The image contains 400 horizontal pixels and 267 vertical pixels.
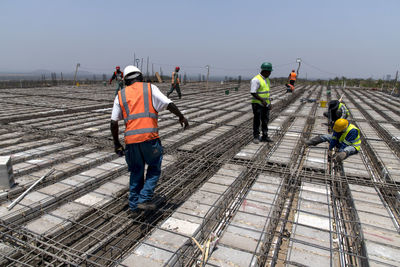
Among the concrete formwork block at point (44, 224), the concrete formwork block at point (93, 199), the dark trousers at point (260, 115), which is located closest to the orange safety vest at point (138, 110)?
the concrete formwork block at point (93, 199)

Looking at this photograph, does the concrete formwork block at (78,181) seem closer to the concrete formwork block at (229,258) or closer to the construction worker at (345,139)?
the concrete formwork block at (229,258)

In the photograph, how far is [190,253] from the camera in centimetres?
216

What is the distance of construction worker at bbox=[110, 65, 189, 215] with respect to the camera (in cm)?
247

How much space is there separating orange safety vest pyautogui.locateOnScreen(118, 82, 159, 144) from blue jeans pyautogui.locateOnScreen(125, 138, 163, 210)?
0.31 ft

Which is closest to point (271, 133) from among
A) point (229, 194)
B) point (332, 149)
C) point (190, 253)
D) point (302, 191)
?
point (332, 149)

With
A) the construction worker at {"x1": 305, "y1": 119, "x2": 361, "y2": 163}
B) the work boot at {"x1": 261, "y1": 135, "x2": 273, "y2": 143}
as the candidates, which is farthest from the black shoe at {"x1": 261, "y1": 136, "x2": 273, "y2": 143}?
the construction worker at {"x1": 305, "y1": 119, "x2": 361, "y2": 163}

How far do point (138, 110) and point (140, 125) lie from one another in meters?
0.15

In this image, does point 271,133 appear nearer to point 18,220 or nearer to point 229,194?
point 229,194

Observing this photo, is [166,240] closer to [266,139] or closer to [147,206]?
[147,206]

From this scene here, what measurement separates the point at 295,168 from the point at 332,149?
1363mm

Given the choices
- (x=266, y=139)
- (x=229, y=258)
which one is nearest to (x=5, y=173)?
(x=229, y=258)

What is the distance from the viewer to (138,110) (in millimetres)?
2473

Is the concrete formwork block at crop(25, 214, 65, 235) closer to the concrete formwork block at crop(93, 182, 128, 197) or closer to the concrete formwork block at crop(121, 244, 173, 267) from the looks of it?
the concrete formwork block at crop(93, 182, 128, 197)

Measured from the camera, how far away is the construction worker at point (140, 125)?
2.47 metres
